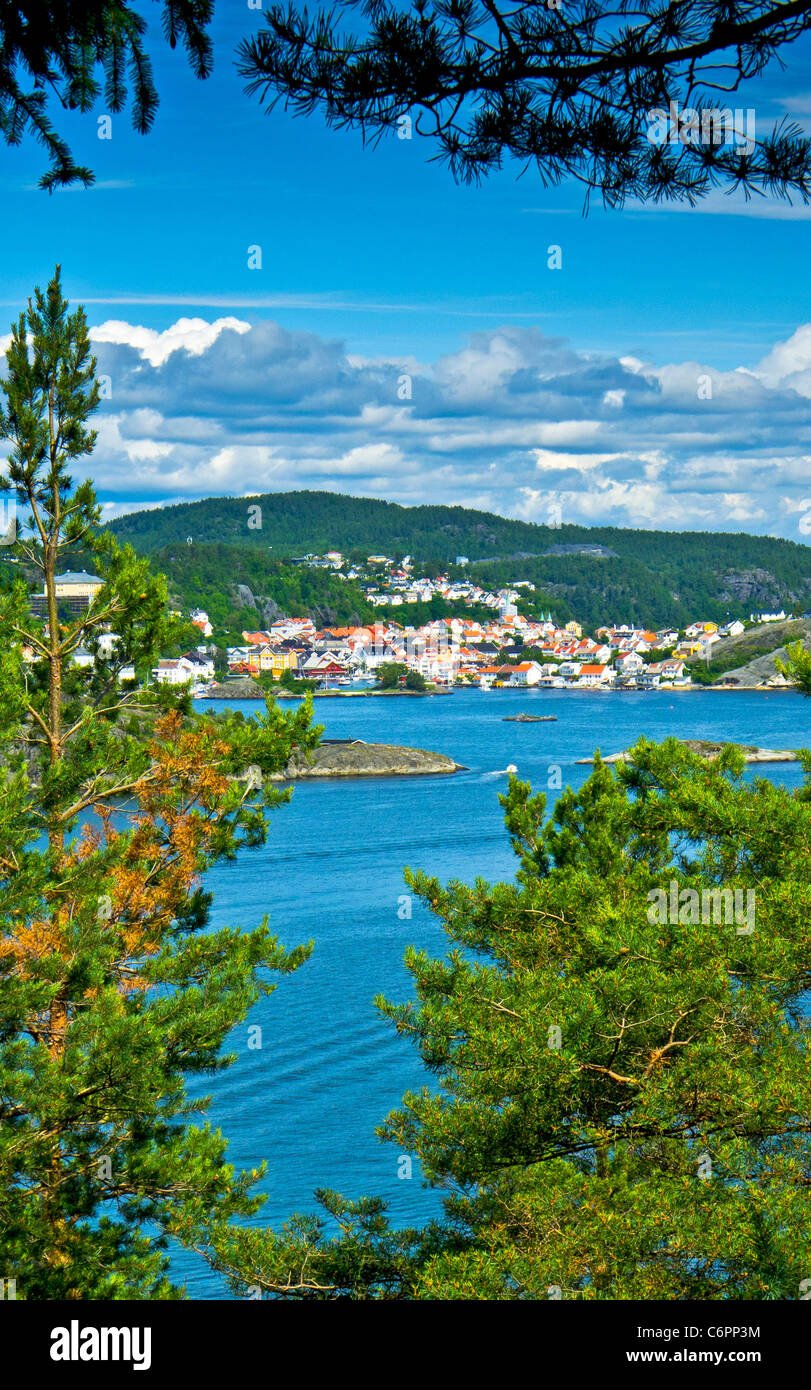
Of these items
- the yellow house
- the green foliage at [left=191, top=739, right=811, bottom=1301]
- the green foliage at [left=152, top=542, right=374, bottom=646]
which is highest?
the green foliage at [left=152, top=542, right=374, bottom=646]

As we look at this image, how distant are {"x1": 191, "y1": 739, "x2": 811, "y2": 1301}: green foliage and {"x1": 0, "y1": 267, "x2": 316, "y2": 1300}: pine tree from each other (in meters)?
0.62

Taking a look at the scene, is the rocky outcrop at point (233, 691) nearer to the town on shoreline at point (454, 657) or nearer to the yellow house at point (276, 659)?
the town on shoreline at point (454, 657)

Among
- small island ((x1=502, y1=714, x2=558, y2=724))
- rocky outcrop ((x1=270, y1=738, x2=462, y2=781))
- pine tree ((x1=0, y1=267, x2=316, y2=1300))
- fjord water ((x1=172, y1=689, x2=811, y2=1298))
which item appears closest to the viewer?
pine tree ((x1=0, y1=267, x2=316, y2=1300))

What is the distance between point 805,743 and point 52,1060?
41855 millimetres

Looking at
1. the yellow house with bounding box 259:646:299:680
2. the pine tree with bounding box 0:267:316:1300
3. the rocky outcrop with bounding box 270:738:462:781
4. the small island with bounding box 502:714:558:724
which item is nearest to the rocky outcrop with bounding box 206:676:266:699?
the yellow house with bounding box 259:646:299:680

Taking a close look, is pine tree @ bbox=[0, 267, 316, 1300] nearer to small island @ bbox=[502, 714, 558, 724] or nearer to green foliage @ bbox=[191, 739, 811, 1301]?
green foliage @ bbox=[191, 739, 811, 1301]

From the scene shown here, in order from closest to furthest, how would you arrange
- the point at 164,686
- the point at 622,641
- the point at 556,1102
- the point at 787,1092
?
the point at 787,1092 → the point at 556,1102 → the point at 164,686 → the point at 622,641

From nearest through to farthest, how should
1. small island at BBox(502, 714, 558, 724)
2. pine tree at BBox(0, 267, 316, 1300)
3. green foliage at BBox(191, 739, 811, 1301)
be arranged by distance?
green foliage at BBox(191, 739, 811, 1301) → pine tree at BBox(0, 267, 316, 1300) → small island at BBox(502, 714, 558, 724)

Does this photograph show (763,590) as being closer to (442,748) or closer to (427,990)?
(442,748)

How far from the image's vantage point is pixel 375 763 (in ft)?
133

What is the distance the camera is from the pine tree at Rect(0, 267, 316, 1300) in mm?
4887

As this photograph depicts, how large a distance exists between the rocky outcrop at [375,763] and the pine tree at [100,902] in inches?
1270
